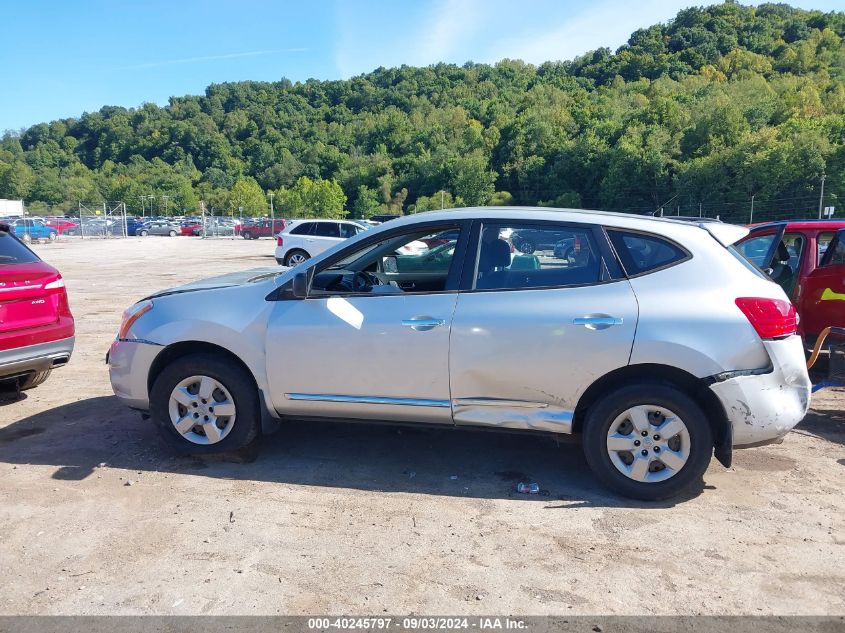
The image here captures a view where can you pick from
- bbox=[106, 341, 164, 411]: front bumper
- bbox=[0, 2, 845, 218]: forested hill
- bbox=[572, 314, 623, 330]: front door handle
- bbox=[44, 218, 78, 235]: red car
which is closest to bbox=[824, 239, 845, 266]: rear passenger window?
bbox=[572, 314, 623, 330]: front door handle

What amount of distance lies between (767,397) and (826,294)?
135 inches

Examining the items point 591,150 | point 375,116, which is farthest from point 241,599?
point 375,116

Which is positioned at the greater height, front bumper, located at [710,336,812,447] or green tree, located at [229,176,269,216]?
green tree, located at [229,176,269,216]

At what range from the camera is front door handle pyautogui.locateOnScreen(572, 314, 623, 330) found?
151 inches

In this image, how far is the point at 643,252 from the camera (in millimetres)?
4012

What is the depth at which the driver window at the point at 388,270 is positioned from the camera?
4359 millimetres

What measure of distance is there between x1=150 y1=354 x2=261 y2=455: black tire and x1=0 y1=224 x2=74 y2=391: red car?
160 centimetres

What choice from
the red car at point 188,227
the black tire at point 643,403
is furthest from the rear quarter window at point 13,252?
the red car at point 188,227

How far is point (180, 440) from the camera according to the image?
454 centimetres

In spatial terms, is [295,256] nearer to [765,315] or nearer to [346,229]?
[346,229]

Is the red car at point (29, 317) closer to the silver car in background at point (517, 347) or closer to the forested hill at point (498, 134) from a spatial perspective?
the silver car in background at point (517, 347)

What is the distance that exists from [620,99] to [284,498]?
123060 mm

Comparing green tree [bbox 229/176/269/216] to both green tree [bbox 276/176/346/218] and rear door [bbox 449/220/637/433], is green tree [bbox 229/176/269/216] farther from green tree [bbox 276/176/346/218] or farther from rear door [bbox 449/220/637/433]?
rear door [bbox 449/220/637/433]

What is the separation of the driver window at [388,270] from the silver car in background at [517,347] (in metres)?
0.03
